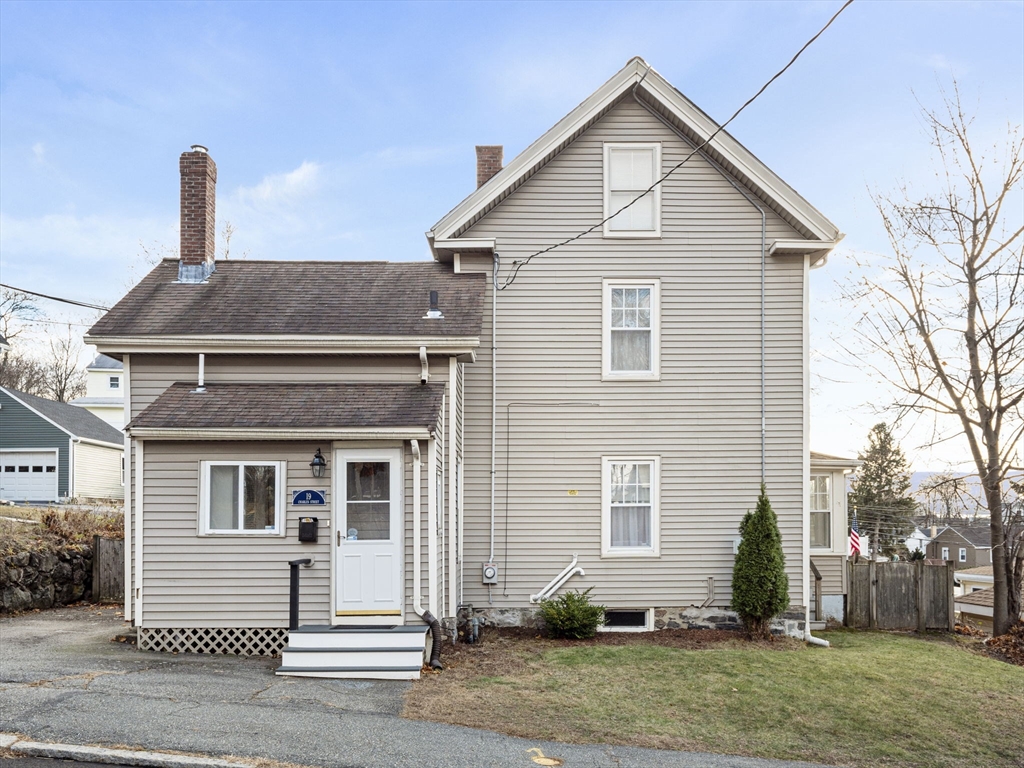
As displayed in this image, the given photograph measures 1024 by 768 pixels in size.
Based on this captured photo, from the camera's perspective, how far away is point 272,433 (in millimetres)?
10703

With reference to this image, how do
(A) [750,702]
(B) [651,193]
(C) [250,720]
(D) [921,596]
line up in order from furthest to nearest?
(D) [921,596] → (B) [651,193] → (A) [750,702] → (C) [250,720]

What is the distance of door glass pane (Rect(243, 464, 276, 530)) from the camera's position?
1109 cm

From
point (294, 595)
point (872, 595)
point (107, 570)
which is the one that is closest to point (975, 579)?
point (872, 595)

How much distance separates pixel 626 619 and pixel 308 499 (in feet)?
17.8

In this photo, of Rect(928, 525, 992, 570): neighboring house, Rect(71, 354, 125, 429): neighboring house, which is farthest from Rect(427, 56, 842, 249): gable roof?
Rect(928, 525, 992, 570): neighboring house

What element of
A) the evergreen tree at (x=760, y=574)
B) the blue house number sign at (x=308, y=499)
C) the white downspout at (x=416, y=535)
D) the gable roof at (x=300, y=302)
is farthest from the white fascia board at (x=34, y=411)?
the evergreen tree at (x=760, y=574)

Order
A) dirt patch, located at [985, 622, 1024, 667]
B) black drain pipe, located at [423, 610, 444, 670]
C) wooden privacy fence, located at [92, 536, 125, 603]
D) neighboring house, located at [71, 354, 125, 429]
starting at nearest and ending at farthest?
black drain pipe, located at [423, 610, 444, 670]
dirt patch, located at [985, 622, 1024, 667]
wooden privacy fence, located at [92, 536, 125, 603]
neighboring house, located at [71, 354, 125, 429]

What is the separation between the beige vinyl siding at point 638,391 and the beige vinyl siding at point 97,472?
2571 centimetres

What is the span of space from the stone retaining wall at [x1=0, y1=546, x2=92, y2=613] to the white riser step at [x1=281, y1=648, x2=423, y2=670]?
24.5 ft

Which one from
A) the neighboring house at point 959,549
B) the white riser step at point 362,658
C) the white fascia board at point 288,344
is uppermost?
the white fascia board at point 288,344

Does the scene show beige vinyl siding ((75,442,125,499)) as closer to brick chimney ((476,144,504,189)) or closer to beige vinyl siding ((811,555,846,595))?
brick chimney ((476,144,504,189))

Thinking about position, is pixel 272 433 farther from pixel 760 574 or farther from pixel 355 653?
pixel 760 574

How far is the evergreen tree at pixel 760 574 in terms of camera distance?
40.6ft

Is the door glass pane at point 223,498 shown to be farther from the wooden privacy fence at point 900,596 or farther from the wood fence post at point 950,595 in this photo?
the wood fence post at point 950,595
